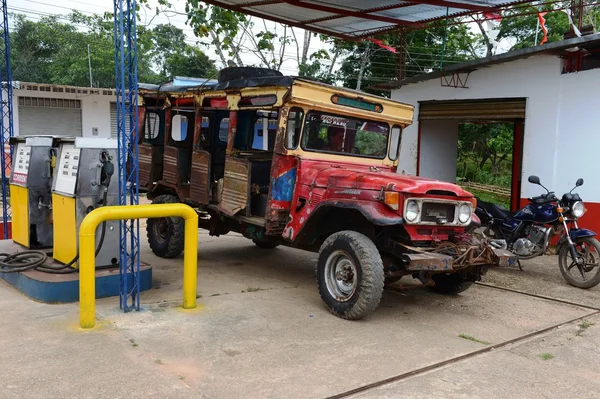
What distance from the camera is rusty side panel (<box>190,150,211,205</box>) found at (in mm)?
7445

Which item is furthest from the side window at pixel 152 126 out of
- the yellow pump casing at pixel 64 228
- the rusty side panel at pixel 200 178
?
the yellow pump casing at pixel 64 228

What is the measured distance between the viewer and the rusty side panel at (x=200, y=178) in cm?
745

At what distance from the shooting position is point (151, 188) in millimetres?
8547

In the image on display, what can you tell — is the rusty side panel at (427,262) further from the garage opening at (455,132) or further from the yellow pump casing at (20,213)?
the garage opening at (455,132)

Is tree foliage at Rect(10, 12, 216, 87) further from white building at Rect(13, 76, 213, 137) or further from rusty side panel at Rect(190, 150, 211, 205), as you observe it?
rusty side panel at Rect(190, 150, 211, 205)

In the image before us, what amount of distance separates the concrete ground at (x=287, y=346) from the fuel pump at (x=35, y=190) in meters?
0.84

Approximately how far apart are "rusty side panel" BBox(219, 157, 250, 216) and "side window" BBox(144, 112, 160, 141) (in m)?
2.20

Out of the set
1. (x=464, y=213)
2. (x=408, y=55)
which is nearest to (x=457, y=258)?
(x=464, y=213)

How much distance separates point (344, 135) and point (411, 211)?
1822 millimetres

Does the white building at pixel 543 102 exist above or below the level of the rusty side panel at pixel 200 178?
above

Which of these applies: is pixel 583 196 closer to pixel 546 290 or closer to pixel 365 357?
pixel 546 290

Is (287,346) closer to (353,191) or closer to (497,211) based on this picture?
(353,191)

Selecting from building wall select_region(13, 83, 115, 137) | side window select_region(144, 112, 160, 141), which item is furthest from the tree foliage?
side window select_region(144, 112, 160, 141)

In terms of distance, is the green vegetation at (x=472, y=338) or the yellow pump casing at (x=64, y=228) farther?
the yellow pump casing at (x=64, y=228)
